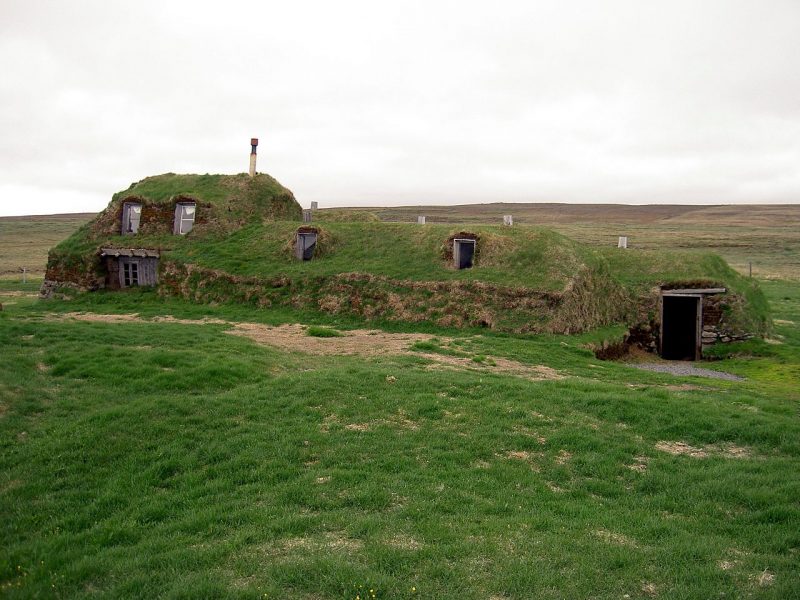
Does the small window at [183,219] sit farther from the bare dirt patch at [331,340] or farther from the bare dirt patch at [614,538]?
the bare dirt patch at [614,538]

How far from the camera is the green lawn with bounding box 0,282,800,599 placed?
6.49 meters

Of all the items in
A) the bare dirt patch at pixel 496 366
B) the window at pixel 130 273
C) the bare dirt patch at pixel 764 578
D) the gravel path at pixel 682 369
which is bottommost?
the gravel path at pixel 682 369

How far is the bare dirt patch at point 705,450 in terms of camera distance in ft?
35.5

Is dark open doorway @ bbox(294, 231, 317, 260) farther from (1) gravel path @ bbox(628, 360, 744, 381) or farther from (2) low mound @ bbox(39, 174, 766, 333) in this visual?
(1) gravel path @ bbox(628, 360, 744, 381)

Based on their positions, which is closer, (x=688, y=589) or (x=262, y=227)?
(x=688, y=589)

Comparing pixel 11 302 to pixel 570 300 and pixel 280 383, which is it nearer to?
pixel 280 383

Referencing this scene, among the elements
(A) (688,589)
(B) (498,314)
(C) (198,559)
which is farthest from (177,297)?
(A) (688,589)

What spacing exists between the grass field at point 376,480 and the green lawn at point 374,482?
0.04 m

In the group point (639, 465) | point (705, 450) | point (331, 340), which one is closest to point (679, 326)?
point (331, 340)

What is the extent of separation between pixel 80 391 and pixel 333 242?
802 inches

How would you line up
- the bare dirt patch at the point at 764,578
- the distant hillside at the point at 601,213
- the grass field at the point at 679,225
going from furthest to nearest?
the distant hillside at the point at 601,213 < the grass field at the point at 679,225 < the bare dirt patch at the point at 764,578

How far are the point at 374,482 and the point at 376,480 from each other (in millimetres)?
112

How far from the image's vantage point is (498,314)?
84.8 ft

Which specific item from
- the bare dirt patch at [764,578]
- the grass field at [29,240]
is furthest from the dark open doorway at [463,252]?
the grass field at [29,240]
